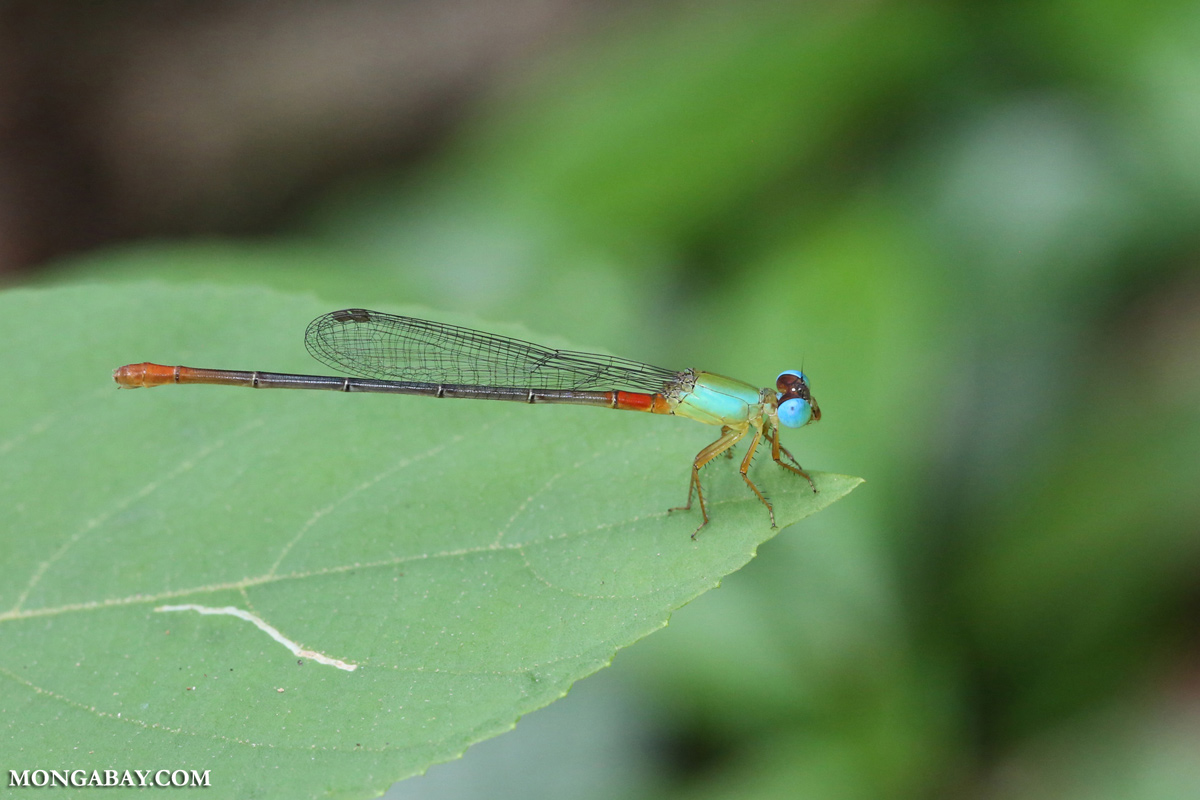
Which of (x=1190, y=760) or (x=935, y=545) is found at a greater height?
(x=935, y=545)

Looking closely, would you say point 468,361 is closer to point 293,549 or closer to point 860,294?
point 293,549

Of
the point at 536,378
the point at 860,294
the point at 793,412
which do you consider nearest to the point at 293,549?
the point at 536,378

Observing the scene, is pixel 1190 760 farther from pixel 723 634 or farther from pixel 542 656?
pixel 542 656

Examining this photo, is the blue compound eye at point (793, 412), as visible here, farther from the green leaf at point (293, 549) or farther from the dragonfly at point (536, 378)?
the green leaf at point (293, 549)

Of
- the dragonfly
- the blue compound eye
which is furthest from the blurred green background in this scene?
the blue compound eye

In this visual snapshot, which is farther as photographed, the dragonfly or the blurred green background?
the blurred green background

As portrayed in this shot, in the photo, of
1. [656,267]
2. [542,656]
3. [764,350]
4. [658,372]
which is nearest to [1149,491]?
[764,350]

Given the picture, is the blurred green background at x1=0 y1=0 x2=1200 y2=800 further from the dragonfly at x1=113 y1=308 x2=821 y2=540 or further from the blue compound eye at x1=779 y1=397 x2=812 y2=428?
the blue compound eye at x1=779 y1=397 x2=812 y2=428
